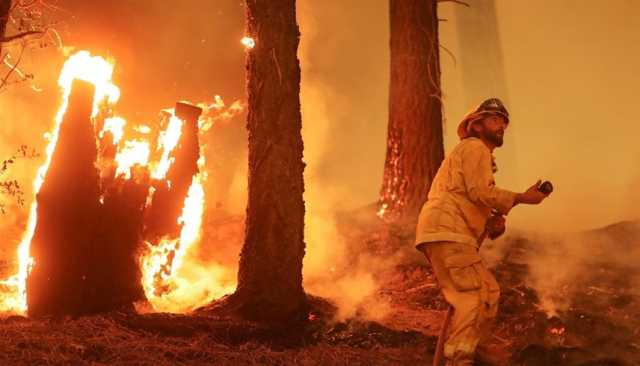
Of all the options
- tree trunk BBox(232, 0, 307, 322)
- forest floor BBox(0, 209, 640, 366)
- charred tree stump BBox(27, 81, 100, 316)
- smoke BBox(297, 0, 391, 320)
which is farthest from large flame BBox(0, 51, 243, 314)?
smoke BBox(297, 0, 391, 320)

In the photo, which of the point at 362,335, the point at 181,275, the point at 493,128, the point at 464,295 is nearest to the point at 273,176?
the point at 362,335

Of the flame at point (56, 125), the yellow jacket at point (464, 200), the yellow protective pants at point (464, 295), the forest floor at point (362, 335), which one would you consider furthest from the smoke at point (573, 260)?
the flame at point (56, 125)

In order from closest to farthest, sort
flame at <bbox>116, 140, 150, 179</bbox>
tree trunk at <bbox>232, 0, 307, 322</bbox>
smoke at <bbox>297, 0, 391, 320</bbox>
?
tree trunk at <bbox>232, 0, 307, 322</bbox>, flame at <bbox>116, 140, 150, 179</bbox>, smoke at <bbox>297, 0, 391, 320</bbox>

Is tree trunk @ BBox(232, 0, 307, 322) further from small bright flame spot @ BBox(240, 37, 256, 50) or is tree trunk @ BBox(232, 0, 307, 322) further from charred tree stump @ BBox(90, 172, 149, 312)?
charred tree stump @ BBox(90, 172, 149, 312)

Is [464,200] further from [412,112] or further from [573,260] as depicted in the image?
[412,112]

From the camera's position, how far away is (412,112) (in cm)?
946

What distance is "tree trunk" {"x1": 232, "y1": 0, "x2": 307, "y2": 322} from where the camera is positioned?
6.43 m

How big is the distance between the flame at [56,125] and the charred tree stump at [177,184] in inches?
37.7

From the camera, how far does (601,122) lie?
13164mm

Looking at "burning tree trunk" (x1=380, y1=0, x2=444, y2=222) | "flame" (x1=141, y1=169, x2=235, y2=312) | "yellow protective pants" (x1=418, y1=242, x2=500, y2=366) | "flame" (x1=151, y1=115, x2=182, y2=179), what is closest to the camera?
"yellow protective pants" (x1=418, y1=242, x2=500, y2=366)

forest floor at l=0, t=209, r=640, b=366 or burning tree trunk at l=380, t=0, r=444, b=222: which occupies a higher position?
burning tree trunk at l=380, t=0, r=444, b=222

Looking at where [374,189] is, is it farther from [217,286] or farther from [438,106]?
[217,286]

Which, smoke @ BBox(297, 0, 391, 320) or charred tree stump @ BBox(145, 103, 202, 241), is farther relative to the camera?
smoke @ BBox(297, 0, 391, 320)

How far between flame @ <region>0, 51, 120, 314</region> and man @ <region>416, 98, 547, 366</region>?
13.6 ft
